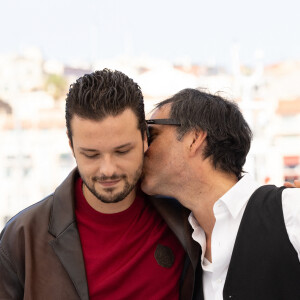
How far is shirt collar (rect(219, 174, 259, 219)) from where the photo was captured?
5.36ft

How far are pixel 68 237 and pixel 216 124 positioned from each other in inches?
25.8

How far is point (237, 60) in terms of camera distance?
13781mm

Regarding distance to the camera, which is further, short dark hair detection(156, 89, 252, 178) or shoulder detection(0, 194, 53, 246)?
short dark hair detection(156, 89, 252, 178)

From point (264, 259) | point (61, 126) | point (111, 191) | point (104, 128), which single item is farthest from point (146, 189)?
point (61, 126)

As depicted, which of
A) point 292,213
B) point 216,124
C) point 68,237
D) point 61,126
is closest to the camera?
point 292,213

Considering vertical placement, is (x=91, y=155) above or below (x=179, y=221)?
above

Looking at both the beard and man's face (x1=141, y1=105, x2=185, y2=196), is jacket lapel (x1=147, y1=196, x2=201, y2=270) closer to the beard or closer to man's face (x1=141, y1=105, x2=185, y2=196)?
man's face (x1=141, y1=105, x2=185, y2=196)

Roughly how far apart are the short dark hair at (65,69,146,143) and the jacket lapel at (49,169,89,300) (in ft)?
0.71

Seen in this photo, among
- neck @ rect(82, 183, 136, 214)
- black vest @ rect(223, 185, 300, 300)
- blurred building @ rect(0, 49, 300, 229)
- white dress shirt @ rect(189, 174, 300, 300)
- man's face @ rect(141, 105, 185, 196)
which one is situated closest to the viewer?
black vest @ rect(223, 185, 300, 300)

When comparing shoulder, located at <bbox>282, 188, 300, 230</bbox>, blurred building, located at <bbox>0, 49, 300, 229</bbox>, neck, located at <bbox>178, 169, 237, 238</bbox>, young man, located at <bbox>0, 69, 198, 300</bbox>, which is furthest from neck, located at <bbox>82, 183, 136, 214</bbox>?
blurred building, located at <bbox>0, 49, 300, 229</bbox>

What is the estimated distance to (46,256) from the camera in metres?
1.59

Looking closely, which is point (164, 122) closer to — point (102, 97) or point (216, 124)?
point (216, 124)

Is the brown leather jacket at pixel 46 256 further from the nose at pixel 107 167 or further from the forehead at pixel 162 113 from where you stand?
the forehead at pixel 162 113

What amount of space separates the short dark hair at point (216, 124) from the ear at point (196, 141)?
15mm
